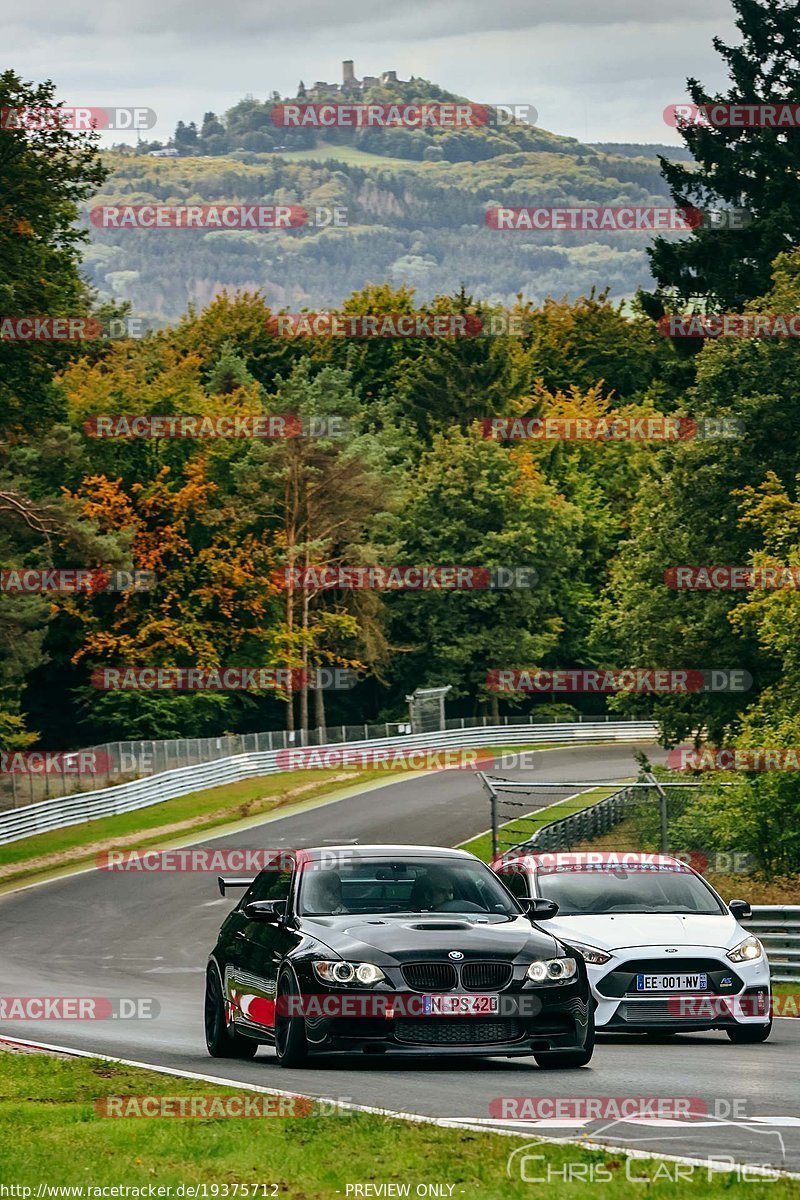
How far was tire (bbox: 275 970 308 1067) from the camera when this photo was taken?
12.5 metres

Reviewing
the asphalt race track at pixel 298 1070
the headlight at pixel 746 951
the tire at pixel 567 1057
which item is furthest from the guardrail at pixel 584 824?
the tire at pixel 567 1057

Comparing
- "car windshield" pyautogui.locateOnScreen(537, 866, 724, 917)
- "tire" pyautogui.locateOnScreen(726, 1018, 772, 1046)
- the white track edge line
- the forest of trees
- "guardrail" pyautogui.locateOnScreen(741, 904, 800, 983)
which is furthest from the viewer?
the forest of trees

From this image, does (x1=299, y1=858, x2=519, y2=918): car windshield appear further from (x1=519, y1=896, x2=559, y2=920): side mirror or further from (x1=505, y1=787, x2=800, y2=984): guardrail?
(x1=505, y1=787, x2=800, y2=984): guardrail

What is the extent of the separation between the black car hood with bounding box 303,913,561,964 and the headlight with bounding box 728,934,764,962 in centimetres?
303

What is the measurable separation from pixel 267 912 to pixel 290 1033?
1.12 meters

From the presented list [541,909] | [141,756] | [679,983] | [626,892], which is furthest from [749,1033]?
[141,756]

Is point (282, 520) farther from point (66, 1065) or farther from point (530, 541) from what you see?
point (66, 1065)

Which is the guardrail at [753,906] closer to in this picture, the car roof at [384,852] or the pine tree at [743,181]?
the car roof at [384,852]

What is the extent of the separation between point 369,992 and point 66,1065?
260 centimetres

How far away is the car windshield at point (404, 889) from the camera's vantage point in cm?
1343

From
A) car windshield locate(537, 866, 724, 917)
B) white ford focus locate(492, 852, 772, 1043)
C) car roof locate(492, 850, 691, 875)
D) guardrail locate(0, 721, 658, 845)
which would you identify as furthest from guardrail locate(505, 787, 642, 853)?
white ford focus locate(492, 852, 772, 1043)

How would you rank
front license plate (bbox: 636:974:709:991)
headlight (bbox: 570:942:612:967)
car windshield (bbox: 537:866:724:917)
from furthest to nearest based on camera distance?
car windshield (bbox: 537:866:724:917) → headlight (bbox: 570:942:612:967) → front license plate (bbox: 636:974:709:991)

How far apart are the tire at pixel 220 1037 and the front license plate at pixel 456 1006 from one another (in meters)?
2.20

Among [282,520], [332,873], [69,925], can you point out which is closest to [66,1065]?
[332,873]
